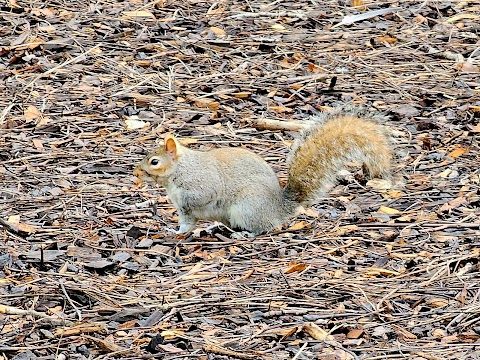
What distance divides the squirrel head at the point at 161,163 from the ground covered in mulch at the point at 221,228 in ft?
0.68

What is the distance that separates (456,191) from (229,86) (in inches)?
74.9

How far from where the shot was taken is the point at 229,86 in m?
6.18

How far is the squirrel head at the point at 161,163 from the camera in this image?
4590 mm

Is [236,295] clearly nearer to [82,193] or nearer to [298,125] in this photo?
[82,193]

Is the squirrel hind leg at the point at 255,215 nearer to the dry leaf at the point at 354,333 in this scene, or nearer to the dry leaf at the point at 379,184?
the dry leaf at the point at 379,184

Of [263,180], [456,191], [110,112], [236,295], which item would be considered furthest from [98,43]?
[236,295]

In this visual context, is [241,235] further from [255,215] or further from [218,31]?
[218,31]

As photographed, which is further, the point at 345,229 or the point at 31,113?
the point at 31,113

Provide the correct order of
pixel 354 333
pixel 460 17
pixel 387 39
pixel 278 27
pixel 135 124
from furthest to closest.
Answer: pixel 460 17
pixel 278 27
pixel 387 39
pixel 135 124
pixel 354 333

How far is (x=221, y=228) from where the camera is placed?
4691 millimetres

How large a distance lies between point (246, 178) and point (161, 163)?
0.39 meters

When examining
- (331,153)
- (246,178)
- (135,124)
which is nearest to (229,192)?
(246,178)

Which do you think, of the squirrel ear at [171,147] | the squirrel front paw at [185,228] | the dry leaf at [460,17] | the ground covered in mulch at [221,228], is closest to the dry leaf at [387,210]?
the ground covered in mulch at [221,228]

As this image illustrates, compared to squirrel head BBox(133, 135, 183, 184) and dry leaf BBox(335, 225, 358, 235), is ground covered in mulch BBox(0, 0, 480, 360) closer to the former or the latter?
dry leaf BBox(335, 225, 358, 235)
